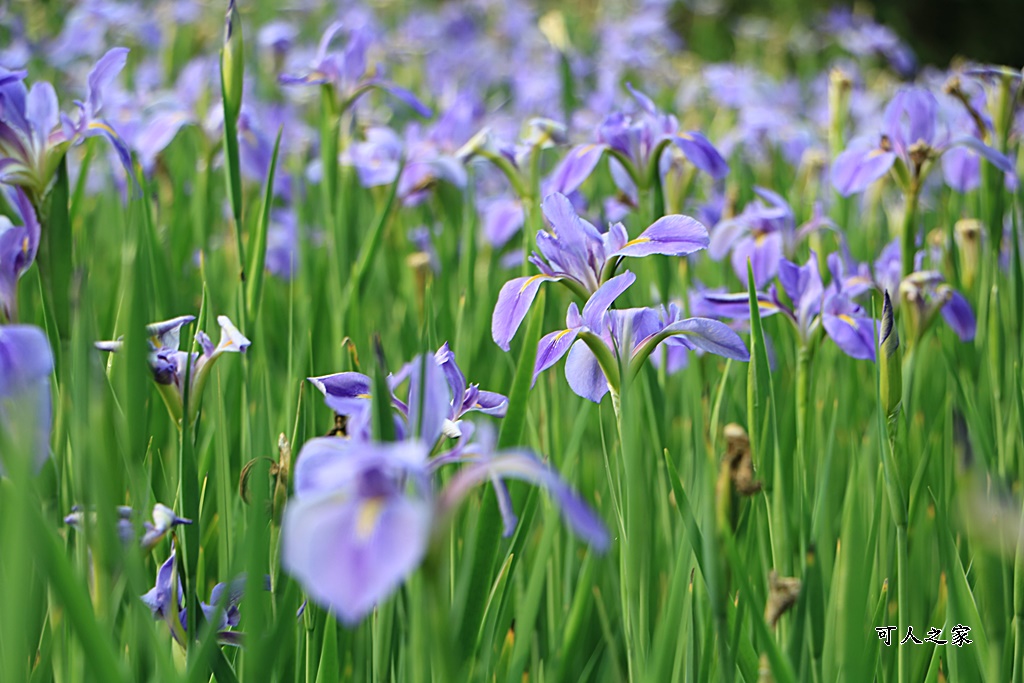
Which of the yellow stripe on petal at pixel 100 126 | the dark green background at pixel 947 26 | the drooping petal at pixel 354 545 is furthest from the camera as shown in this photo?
the dark green background at pixel 947 26

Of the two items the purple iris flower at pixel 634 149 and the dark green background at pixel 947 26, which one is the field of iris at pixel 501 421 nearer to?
the purple iris flower at pixel 634 149

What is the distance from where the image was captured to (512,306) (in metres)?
0.91

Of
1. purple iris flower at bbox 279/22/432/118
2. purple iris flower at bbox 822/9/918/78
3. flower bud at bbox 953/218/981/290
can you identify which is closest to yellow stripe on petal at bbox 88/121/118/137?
purple iris flower at bbox 279/22/432/118

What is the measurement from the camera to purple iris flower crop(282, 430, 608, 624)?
427 millimetres

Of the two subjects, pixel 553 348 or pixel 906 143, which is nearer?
pixel 553 348

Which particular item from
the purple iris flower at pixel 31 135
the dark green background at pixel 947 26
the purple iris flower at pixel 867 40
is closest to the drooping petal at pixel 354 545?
the purple iris flower at pixel 31 135

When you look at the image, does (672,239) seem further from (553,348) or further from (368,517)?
(368,517)

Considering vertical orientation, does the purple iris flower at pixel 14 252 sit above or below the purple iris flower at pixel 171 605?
above

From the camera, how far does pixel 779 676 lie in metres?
0.71

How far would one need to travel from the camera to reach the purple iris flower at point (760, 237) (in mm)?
1553

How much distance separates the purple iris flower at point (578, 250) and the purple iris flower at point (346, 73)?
91cm

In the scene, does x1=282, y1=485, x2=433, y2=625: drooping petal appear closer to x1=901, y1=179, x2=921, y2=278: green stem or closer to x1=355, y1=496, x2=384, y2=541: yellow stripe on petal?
x1=355, y1=496, x2=384, y2=541: yellow stripe on petal

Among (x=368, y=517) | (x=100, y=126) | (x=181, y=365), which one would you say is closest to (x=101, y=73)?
(x=100, y=126)

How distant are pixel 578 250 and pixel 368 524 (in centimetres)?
52
